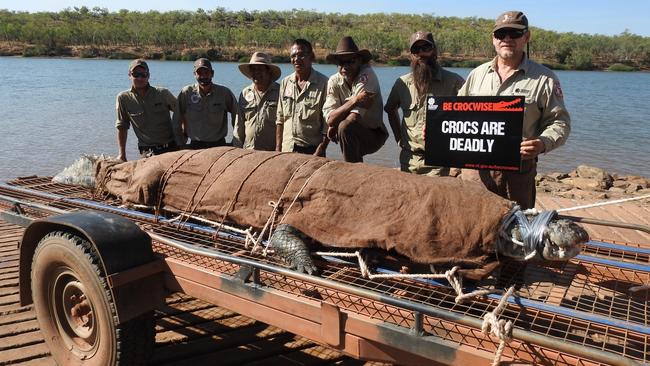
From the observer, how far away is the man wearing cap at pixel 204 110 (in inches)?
238

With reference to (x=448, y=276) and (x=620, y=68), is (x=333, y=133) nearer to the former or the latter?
(x=448, y=276)

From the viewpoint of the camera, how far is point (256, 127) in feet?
19.8

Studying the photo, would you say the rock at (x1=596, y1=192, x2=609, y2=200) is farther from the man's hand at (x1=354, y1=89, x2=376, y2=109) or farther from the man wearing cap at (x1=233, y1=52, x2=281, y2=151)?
the man's hand at (x1=354, y1=89, x2=376, y2=109)

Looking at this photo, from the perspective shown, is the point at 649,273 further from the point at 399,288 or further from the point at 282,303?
the point at 282,303

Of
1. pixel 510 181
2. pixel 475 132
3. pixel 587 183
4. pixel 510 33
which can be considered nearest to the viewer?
pixel 475 132

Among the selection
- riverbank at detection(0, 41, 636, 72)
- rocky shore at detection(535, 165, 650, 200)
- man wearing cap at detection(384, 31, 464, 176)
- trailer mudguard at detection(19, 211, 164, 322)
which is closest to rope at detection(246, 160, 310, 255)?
trailer mudguard at detection(19, 211, 164, 322)

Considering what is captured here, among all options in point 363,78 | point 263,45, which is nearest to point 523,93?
point 363,78

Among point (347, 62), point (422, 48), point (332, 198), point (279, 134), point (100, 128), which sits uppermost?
point (422, 48)

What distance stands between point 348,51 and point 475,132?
5.55ft

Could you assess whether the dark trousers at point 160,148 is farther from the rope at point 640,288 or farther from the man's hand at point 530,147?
the rope at point 640,288

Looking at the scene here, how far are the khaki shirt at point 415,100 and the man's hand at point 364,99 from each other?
1.47ft

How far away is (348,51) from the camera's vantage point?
179 inches

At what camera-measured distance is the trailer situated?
2.18m

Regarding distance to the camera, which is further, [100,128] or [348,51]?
[100,128]
